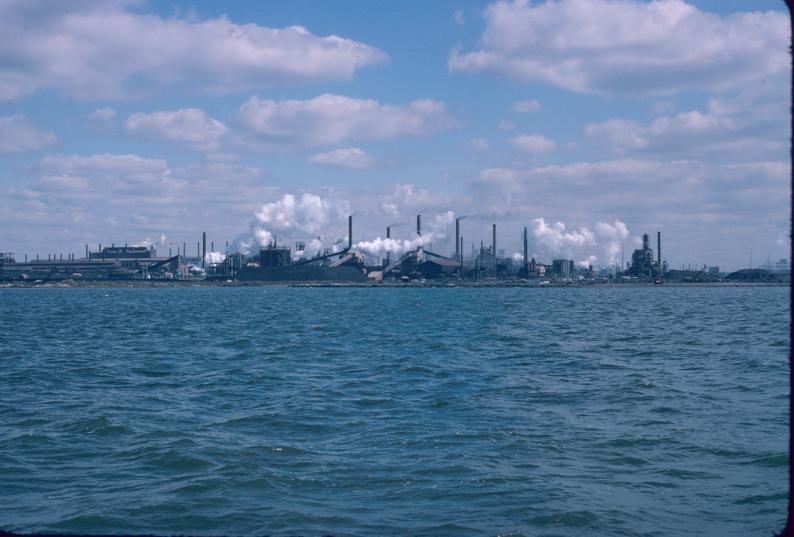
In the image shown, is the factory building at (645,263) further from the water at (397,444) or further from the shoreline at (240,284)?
the water at (397,444)

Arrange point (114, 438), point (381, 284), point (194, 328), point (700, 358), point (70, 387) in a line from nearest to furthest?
1. point (114, 438)
2. point (70, 387)
3. point (700, 358)
4. point (194, 328)
5. point (381, 284)

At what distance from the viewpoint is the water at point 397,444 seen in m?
10.7

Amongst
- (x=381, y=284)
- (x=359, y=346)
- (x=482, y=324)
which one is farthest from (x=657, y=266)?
(x=359, y=346)

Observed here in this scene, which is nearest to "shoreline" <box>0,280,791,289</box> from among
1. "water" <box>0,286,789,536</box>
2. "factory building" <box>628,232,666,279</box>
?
"factory building" <box>628,232,666,279</box>

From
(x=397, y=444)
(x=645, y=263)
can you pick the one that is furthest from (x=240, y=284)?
(x=397, y=444)

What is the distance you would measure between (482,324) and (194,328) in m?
17.9

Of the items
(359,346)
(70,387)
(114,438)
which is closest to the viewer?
(114,438)

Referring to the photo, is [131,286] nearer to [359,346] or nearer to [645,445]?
[359,346]

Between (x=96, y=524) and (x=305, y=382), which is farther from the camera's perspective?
(x=305, y=382)

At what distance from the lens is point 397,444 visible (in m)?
14.8

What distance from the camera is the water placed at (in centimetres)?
1072

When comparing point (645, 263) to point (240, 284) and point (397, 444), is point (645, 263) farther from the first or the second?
point (397, 444)

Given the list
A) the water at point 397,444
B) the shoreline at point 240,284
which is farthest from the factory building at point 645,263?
the water at point 397,444

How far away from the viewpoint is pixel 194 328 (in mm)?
50031
